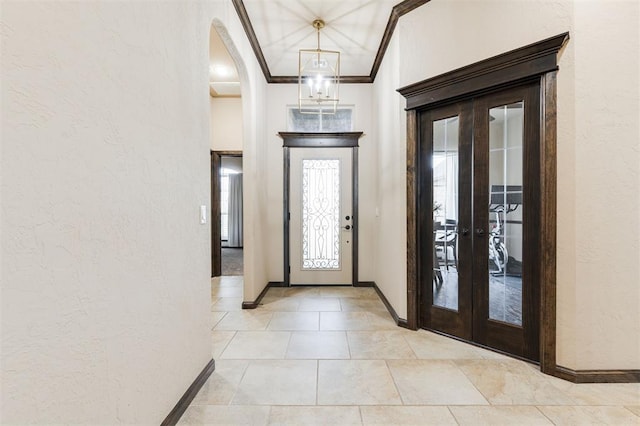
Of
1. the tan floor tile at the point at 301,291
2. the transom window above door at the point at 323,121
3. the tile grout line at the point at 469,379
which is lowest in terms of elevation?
the tan floor tile at the point at 301,291

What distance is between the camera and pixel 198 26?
212cm

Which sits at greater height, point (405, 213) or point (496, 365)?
point (405, 213)

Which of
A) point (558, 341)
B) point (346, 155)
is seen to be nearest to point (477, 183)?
point (558, 341)

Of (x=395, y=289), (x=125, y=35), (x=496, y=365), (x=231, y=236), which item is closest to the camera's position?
(x=125, y=35)

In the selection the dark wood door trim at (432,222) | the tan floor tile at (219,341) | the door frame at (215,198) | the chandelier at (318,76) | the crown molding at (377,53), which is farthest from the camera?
the door frame at (215,198)

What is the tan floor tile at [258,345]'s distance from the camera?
8.41 ft

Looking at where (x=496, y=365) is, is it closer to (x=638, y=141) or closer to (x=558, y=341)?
(x=558, y=341)

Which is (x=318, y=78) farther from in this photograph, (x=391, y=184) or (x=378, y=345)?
(x=378, y=345)

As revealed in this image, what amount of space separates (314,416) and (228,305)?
238 cm

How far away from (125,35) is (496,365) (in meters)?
3.07

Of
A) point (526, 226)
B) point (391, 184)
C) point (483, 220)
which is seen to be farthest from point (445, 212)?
point (391, 184)

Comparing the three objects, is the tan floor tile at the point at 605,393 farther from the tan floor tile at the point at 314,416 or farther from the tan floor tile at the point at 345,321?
the tan floor tile at the point at 345,321

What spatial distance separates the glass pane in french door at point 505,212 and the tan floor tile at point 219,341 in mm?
2311

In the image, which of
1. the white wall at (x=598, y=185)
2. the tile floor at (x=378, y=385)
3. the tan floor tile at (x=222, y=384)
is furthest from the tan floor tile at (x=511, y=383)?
the tan floor tile at (x=222, y=384)
